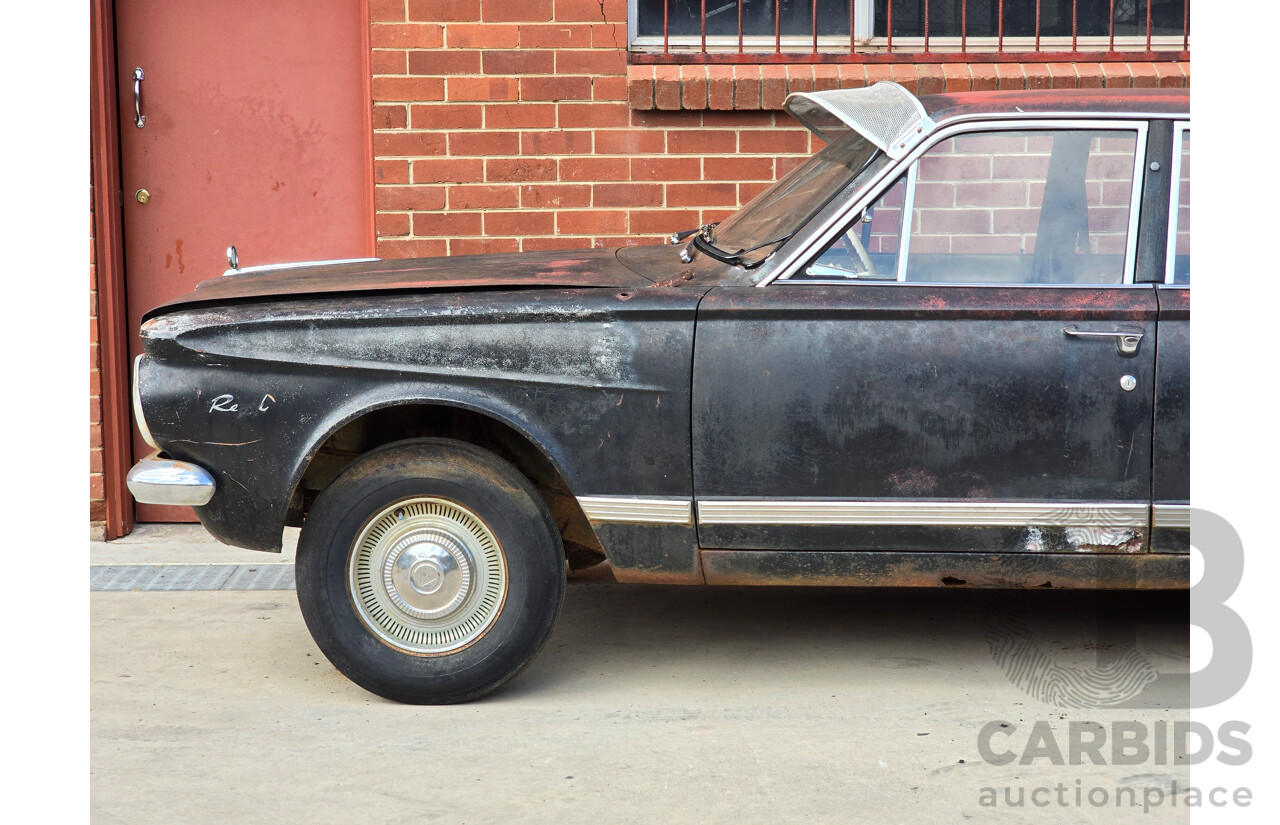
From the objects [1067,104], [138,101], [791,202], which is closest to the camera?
[1067,104]

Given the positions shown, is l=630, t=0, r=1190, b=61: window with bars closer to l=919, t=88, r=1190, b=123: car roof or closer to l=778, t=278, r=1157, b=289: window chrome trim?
l=919, t=88, r=1190, b=123: car roof

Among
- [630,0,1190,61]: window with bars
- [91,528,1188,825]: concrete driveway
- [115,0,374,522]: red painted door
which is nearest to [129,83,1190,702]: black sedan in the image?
[91,528,1188,825]: concrete driveway

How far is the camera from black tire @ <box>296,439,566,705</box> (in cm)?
385

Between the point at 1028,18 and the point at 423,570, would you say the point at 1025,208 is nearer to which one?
the point at 423,570

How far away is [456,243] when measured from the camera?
20.2 feet

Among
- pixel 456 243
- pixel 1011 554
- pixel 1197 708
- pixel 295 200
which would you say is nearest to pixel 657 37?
pixel 456 243

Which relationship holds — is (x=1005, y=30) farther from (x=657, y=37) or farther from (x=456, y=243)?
(x=456, y=243)

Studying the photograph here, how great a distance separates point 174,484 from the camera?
385 centimetres

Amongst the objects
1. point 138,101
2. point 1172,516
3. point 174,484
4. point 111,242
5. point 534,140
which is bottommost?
point 1172,516

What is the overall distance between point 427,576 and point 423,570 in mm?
22

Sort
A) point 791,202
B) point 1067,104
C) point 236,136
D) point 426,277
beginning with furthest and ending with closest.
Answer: point 236,136
point 791,202
point 426,277
point 1067,104

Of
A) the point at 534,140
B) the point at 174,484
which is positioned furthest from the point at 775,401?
the point at 534,140

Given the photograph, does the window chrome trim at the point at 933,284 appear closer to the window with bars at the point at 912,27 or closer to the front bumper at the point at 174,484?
the front bumper at the point at 174,484

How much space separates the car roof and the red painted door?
10.2ft
